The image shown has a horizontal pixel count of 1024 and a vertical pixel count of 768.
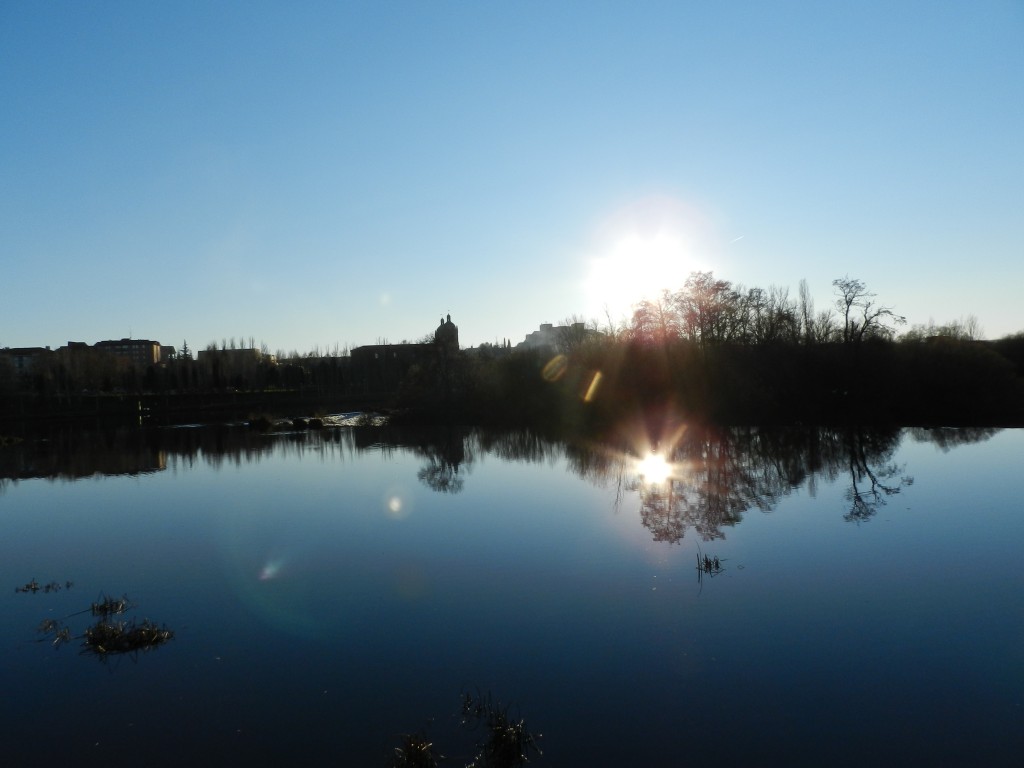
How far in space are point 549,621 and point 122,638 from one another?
5.49 metres

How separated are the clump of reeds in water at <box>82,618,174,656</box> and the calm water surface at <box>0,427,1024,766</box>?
28 cm

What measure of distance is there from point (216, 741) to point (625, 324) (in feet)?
149

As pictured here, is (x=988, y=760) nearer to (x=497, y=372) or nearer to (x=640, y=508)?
(x=640, y=508)

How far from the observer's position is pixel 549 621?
966 cm

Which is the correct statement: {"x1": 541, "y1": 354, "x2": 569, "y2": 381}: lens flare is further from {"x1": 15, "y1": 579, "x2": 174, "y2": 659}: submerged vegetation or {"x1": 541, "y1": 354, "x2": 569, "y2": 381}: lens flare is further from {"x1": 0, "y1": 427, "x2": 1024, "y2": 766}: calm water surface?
{"x1": 15, "y1": 579, "x2": 174, "y2": 659}: submerged vegetation

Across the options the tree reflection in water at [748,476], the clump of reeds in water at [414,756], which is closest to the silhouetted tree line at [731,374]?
the tree reflection in water at [748,476]

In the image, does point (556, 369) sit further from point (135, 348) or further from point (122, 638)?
point (135, 348)

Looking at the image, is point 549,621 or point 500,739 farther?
point 549,621

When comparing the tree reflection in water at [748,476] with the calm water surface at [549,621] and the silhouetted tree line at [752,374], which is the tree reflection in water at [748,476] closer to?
the calm water surface at [549,621]

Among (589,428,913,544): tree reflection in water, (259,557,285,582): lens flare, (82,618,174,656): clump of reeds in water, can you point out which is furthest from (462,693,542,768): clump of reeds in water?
(589,428,913,544): tree reflection in water

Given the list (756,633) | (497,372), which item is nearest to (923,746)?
(756,633)

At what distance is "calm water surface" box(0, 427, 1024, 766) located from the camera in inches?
265

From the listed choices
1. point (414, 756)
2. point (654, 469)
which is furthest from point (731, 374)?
Result: point (414, 756)

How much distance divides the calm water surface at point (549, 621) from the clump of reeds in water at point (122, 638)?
279mm
